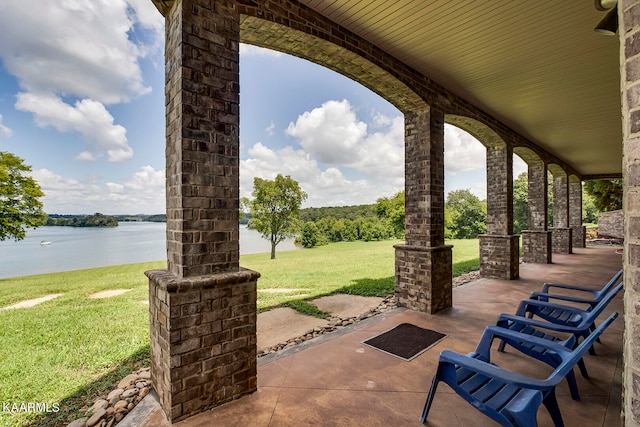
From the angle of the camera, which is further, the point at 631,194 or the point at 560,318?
the point at 560,318

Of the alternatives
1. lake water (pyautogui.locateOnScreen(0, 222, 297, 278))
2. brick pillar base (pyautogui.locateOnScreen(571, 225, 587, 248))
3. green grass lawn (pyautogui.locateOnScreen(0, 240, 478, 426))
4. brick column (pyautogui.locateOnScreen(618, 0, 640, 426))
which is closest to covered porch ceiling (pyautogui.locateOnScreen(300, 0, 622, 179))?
brick column (pyautogui.locateOnScreen(618, 0, 640, 426))

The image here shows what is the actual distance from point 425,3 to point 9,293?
1109cm

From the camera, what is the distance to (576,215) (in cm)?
1344

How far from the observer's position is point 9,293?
7371mm

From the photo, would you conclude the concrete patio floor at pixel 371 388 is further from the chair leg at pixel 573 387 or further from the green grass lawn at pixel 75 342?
the green grass lawn at pixel 75 342

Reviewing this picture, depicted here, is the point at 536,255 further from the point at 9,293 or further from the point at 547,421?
the point at 9,293

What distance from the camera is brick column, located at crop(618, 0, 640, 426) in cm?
87

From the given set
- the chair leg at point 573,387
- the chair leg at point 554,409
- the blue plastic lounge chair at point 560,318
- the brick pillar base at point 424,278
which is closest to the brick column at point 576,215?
the brick pillar base at point 424,278

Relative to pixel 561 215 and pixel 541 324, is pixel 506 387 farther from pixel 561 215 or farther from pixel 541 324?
pixel 561 215

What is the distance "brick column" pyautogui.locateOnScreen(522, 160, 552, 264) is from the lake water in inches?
377

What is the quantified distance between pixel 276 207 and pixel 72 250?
10.0 metres

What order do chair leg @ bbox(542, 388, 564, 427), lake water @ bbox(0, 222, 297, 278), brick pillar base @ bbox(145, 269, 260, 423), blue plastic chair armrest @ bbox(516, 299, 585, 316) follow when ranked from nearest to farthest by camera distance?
chair leg @ bbox(542, 388, 564, 427)
brick pillar base @ bbox(145, 269, 260, 423)
blue plastic chair armrest @ bbox(516, 299, 585, 316)
lake water @ bbox(0, 222, 297, 278)

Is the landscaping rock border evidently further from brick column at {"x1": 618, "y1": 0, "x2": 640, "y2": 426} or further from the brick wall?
brick column at {"x1": 618, "y1": 0, "x2": 640, "y2": 426}

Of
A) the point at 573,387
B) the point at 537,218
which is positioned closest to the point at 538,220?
the point at 537,218
